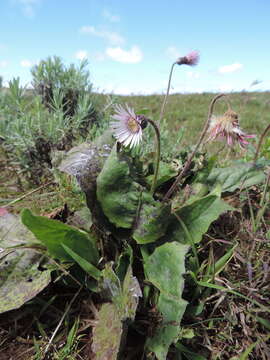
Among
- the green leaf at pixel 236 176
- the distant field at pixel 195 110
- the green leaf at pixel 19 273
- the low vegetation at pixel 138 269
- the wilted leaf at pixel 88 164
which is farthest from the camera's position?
the distant field at pixel 195 110

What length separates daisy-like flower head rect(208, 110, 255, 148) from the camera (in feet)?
4.78

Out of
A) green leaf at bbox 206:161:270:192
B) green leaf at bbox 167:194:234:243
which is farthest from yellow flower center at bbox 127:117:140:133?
green leaf at bbox 206:161:270:192

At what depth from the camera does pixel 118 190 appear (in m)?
1.51

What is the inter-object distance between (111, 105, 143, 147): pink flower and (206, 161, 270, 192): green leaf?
686mm

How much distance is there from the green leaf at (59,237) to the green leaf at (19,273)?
11cm

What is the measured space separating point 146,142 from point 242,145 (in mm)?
1102

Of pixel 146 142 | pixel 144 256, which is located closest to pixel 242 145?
pixel 144 256

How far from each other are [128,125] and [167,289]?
0.68m

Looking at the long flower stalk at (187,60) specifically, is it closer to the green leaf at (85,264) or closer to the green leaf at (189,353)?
the green leaf at (85,264)

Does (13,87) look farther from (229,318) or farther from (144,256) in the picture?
(229,318)

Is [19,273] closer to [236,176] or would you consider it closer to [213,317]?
[213,317]

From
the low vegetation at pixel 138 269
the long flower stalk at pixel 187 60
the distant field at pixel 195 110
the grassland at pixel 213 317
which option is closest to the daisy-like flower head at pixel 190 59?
the long flower stalk at pixel 187 60

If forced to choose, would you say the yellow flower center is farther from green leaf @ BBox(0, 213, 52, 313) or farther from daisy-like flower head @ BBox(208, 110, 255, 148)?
green leaf @ BBox(0, 213, 52, 313)

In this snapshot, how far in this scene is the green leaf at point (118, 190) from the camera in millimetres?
1464
